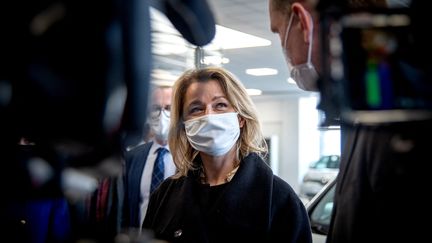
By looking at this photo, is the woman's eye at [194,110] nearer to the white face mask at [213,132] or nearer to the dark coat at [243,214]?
the white face mask at [213,132]

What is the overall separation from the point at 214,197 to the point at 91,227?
1180 mm

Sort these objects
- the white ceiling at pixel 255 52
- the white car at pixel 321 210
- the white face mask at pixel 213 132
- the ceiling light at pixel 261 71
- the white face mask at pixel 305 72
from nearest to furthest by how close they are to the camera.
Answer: the white face mask at pixel 305 72
the white face mask at pixel 213 132
the white car at pixel 321 210
the white ceiling at pixel 255 52
the ceiling light at pixel 261 71

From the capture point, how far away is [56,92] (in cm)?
44

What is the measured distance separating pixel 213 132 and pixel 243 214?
0.31 m

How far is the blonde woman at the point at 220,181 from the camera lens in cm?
160

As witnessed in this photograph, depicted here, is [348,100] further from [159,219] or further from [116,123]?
[159,219]

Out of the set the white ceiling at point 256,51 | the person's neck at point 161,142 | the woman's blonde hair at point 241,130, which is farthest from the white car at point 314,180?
the woman's blonde hair at point 241,130

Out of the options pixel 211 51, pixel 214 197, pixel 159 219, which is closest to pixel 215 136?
pixel 214 197

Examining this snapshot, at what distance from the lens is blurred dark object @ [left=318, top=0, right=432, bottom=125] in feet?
1.56

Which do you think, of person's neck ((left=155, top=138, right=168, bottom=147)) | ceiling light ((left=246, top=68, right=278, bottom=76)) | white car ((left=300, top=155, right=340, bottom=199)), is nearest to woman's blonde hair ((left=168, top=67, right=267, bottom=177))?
person's neck ((left=155, top=138, right=168, bottom=147))

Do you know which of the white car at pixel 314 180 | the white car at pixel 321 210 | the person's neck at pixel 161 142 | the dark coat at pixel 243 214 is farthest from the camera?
the white car at pixel 314 180

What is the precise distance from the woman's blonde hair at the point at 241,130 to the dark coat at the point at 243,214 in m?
0.11

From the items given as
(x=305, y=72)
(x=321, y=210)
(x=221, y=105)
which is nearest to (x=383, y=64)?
(x=305, y=72)

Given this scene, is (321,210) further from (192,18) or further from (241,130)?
(192,18)
